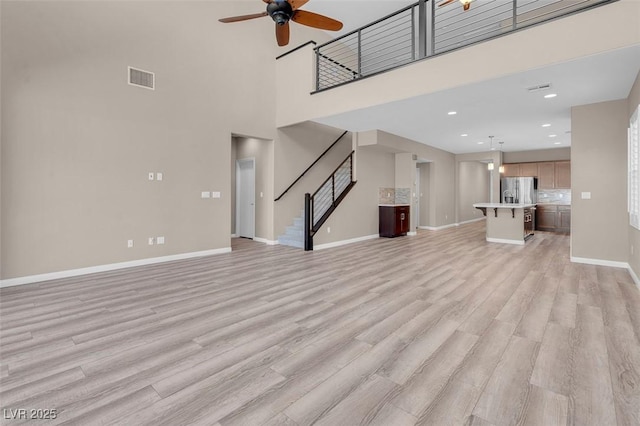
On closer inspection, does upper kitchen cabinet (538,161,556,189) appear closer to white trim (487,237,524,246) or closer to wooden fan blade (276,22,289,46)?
white trim (487,237,524,246)

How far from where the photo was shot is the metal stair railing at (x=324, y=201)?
6.57 metres

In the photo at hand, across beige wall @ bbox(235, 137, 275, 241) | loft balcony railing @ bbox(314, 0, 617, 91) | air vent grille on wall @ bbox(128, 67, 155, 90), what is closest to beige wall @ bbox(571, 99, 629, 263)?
loft balcony railing @ bbox(314, 0, 617, 91)

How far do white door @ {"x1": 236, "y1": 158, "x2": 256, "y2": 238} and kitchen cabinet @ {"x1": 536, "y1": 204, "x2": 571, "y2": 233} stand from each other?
9325mm

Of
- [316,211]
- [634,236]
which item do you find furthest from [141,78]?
[634,236]

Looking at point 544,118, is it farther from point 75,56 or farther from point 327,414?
point 75,56

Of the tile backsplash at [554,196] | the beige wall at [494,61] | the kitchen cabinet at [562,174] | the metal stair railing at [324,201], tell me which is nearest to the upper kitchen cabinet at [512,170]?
the tile backsplash at [554,196]

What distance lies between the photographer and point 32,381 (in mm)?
1912

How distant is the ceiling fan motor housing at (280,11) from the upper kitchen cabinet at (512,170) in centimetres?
1021

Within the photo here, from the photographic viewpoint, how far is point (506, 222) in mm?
7719

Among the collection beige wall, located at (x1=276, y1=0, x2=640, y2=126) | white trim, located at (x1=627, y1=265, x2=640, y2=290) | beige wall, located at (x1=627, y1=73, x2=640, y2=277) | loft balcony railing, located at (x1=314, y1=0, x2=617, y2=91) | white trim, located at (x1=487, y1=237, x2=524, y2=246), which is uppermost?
loft balcony railing, located at (x1=314, y1=0, x2=617, y2=91)

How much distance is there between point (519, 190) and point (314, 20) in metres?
9.88

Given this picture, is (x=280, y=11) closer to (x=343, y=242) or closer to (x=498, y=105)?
(x=498, y=105)

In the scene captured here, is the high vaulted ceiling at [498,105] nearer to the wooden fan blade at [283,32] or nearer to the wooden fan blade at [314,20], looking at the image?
the wooden fan blade at [314,20]

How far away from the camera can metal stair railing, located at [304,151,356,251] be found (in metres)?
6.57
